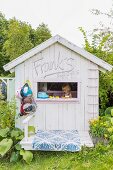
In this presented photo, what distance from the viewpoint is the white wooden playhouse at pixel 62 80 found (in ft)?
33.0

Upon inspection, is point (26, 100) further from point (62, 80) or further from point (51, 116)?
point (62, 80)

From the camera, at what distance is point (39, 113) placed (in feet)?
33.3

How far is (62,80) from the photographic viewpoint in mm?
10102

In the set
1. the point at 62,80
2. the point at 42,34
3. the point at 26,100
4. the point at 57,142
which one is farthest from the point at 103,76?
the point at 42,34

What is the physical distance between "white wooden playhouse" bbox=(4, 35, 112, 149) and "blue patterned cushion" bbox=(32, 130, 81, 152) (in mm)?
724

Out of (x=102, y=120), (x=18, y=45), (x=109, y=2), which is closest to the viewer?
(x=102, y=120)

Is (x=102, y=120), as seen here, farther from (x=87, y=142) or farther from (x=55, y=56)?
(x=55, y=56)

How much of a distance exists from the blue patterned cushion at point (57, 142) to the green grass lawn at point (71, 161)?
0.83 feet

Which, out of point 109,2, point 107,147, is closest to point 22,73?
point 107,147

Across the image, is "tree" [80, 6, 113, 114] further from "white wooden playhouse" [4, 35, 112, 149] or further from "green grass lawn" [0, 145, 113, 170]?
"green grass lawn" [0, 145, 113, 170]

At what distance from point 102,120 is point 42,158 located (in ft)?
7.23

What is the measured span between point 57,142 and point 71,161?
60cm

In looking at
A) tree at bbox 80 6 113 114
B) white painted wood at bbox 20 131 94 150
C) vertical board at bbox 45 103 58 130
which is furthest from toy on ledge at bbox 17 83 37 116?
tree at bbox 80 6 113 114

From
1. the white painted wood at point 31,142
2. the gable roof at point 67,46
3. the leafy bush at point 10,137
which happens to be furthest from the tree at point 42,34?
the white painted wood at point 31,142
